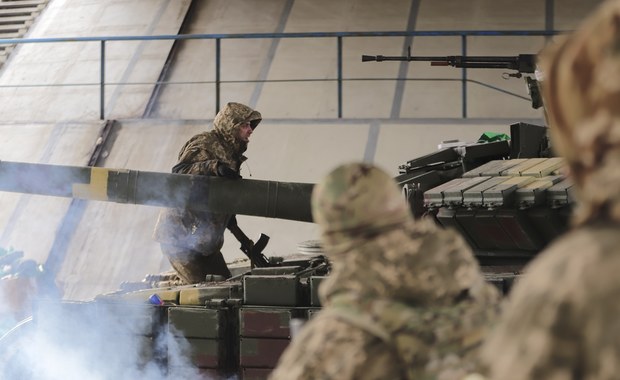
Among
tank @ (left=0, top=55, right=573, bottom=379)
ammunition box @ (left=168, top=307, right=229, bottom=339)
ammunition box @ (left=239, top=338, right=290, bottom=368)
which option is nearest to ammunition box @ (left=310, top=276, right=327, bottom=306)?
tank @ (left=0, top=55, right=573, bottom=379)

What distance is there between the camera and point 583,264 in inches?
54.3

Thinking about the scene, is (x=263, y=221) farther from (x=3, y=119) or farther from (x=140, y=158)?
(x=3, y=119)

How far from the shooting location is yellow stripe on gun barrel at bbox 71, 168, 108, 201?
7324 mm

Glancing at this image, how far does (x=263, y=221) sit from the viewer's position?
11.6m

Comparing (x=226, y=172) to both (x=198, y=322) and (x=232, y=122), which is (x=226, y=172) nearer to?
(x=198, y=322)

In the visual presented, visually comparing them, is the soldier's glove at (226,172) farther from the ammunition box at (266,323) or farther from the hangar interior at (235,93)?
the hangar interior at (235,93)

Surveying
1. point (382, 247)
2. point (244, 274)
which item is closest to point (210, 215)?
point (244, 274)

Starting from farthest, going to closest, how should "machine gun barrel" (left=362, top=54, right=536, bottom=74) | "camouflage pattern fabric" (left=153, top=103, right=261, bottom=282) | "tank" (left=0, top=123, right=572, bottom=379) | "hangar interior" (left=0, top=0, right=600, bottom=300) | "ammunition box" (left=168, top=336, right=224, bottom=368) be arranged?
"hangar interior" (left=0, top=0, right=600, bottom=300) → "machine gun barrel" (left=362, top=54, right=536, bottom=74) → "camouflage pattern fabric" (left=153, top=103, right=261, bottom=282) → "ammunition box" (left=168, top=336, right=224, bottom=368) → "tank" (left=0, top=123, right=572, bottom=379)

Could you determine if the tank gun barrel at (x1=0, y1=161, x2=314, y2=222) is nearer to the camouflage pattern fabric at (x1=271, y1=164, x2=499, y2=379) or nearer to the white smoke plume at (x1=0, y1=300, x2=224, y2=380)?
the white smoke plume at (x1=0, y1=300, x2=224, y2=380)

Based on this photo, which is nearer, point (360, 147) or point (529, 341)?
point (529, 341)

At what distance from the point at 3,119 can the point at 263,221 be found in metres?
4.48

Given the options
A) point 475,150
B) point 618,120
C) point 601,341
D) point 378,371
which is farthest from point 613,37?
Answer: point 475,150

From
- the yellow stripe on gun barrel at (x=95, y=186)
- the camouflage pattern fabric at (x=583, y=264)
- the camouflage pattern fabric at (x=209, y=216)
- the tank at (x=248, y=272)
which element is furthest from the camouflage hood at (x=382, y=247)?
the camouflage pattern fabric at (x=209, y=216)

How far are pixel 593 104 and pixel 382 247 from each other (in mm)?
1047
